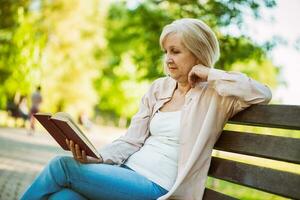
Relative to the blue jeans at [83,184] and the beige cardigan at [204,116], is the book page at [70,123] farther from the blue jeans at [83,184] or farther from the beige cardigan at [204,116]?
the beige cardigan at [204,116]

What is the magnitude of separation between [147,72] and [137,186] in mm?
5771

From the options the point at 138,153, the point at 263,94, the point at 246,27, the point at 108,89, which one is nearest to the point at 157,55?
the point at 246,27

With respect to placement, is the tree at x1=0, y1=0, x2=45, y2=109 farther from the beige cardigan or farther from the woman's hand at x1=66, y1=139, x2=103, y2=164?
the beige cardigan

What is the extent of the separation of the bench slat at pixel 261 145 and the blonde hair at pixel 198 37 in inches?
21.1

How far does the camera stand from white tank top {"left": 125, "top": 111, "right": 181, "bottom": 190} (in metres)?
3.31

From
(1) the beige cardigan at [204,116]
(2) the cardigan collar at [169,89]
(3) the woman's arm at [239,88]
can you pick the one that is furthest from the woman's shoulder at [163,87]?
(3) the woman's arm at [239,88]

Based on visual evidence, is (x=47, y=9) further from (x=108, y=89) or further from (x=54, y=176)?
(x=54, y=176)

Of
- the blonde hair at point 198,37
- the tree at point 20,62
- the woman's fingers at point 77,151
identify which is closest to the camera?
the woman's fingers at point 77,151

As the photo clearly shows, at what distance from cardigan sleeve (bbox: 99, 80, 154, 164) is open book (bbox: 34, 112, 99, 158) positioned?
34 cm

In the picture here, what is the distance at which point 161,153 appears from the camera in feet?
11.2

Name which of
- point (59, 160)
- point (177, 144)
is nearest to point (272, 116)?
point (177, 144)

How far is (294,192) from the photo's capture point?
2.58 metres

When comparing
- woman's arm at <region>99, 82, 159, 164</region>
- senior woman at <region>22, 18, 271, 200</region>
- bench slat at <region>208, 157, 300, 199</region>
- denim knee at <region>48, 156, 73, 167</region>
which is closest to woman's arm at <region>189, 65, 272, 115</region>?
senior woman at <region>22, 18, 271, 200</region>

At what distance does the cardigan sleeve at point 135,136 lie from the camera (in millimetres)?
3633
